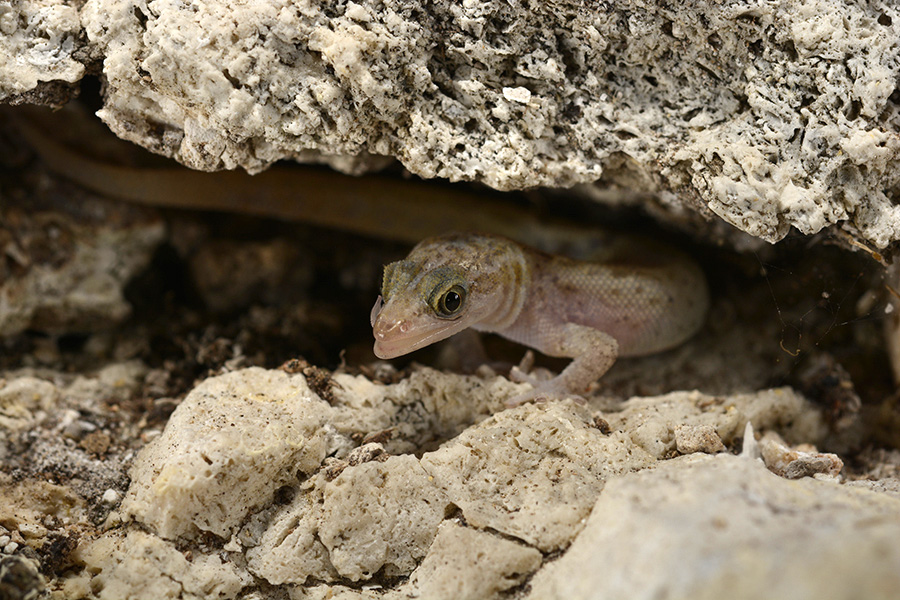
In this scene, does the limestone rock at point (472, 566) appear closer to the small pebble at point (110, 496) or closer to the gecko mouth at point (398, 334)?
the gecko mouth at point (398, 334)

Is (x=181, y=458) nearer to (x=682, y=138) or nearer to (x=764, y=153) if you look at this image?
(x=682, y=138)

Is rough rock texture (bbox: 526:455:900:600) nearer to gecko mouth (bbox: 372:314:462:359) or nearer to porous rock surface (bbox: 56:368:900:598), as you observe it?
porous rock surface (bbox: 56:368:900:598)

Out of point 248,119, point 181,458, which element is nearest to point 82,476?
point 181,458

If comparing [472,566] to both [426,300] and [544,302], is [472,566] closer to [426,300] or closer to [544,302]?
[426,300]

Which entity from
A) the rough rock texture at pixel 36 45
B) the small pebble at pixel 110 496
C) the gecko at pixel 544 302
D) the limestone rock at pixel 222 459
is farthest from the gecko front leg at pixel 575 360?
the rough rock texture at pixel 36 45

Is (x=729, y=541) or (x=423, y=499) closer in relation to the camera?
(x=729, y=541)

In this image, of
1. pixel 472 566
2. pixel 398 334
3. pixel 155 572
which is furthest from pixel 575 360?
pixel 155 572
